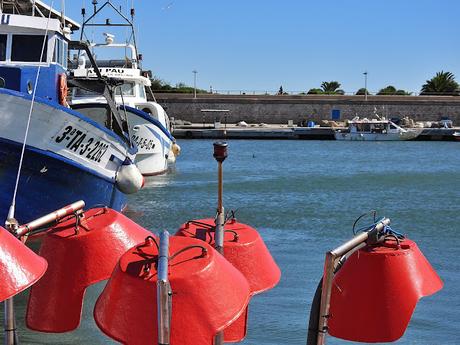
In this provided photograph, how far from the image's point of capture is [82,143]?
41.6 ft

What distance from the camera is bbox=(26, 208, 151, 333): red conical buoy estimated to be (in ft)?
19.6

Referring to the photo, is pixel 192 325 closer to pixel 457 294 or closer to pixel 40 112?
pixel 457 294

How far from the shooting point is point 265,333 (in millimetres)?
8836

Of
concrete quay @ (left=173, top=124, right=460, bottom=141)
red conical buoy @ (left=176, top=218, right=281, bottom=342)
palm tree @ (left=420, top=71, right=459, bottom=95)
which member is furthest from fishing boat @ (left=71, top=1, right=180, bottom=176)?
palm tree @ (left=420, top=71, right=459, bottom=95)

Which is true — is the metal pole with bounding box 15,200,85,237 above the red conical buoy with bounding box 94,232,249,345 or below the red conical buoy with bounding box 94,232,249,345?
above

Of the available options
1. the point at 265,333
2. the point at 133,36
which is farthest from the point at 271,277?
the point at 133,36

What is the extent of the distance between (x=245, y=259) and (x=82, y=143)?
688 cm

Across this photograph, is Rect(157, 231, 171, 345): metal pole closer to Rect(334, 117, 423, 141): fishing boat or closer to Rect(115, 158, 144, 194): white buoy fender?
Rect(115, 158, 144, 194): white buoy fender

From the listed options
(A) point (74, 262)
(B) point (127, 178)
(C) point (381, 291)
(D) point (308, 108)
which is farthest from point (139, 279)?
(D) point (308, 108)

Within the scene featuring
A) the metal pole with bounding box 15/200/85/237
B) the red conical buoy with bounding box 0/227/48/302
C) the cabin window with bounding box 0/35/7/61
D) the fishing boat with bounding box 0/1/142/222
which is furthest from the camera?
the cabin window with bounding box 0/35/7/61

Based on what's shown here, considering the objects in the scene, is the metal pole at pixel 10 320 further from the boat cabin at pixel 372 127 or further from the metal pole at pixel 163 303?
the boat cabin at pixel 372 127

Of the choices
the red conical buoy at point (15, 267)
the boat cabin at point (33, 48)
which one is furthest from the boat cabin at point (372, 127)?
the red conical buoy at point (15, 267)

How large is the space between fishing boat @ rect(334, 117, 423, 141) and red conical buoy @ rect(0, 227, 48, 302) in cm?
5497

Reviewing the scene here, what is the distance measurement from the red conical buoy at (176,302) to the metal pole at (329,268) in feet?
2.49
